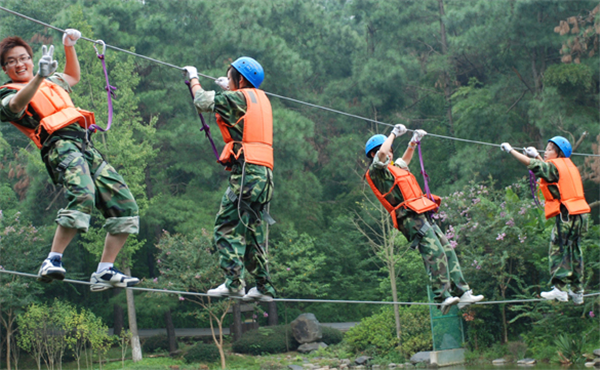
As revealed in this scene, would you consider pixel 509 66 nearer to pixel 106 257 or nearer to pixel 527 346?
pixel 527 346

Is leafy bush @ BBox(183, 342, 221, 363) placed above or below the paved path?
below

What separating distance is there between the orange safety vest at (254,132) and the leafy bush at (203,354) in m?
14.7

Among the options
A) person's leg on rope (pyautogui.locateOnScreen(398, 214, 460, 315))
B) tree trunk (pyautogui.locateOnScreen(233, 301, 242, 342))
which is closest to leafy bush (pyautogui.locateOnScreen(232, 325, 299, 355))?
tree trunk (pyautogui.locateOnScreen(233, 301, 242, 342))

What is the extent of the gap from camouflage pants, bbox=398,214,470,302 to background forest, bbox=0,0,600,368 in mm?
9074

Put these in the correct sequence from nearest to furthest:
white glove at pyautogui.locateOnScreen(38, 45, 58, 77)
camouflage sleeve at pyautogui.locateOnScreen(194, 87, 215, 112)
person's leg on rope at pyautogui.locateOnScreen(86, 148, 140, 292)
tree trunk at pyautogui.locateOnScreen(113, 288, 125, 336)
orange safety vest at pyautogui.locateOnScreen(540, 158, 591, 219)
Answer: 1. white glove at pyautogui.locateOnScreen(38, 45, 58, 77)
2. person's leg on rope at pyautogui.locateOnScreen(86, 148, 140, 292)
3. camouflage sleeve at pyautogui.locateOnScreen(194, 87, 215, 112)
4. orange safety vest at pyautogui.locateOnScreen(540, 158, 591, 219)
5. tree trunk at pyautogui.locateOnScreen(113, 288, 125, 336)

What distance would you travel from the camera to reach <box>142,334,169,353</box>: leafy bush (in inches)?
840

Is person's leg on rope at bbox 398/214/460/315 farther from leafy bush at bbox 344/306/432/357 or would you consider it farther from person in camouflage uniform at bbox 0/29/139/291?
leafy bush at bbox 344/306/432/357

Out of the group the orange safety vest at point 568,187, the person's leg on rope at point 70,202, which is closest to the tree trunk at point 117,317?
the orange safety vest at point 568,187

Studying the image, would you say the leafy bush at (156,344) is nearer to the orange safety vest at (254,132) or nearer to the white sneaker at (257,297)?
the white sneaker at (257,297)

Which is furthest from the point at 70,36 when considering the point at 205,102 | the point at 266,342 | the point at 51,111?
the point at 266,342

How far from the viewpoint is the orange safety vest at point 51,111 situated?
4.41 m

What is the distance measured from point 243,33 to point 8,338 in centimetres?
1175

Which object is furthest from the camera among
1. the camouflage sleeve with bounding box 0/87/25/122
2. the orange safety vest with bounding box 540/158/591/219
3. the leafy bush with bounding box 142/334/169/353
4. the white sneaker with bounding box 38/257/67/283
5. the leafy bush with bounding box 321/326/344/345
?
the leafy bush with bounding box 142/334/169/353

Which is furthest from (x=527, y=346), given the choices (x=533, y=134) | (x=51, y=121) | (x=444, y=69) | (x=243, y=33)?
(x=51, y=121)
